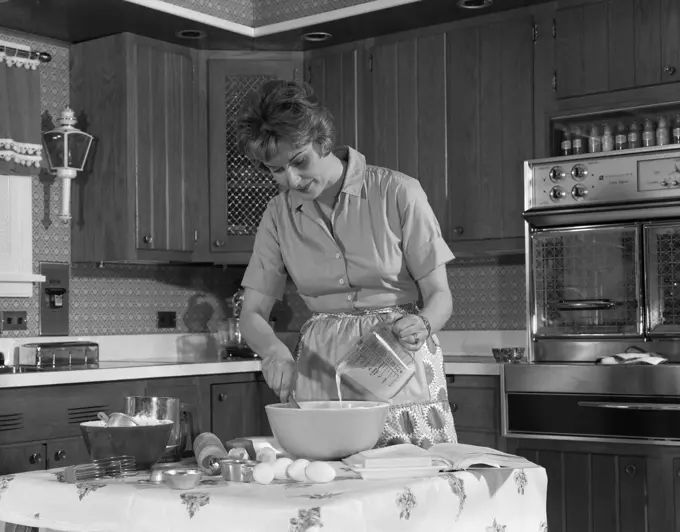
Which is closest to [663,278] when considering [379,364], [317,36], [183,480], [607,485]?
[607,485]

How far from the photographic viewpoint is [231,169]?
4879 mm

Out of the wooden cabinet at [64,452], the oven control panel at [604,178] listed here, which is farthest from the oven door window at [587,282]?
the wooden cabinet at [64,452]

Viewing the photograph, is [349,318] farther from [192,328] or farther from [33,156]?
[192,328]

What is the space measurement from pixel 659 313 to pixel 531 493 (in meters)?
2.29

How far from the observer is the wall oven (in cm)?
Answer: 372

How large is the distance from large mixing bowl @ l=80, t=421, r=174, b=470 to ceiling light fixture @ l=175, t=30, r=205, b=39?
123 inches

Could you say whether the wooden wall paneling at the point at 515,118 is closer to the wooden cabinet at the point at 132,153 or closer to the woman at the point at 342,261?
the wooden cabinet at the point at 132,153

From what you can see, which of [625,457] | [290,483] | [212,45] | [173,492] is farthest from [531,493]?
[212,45]

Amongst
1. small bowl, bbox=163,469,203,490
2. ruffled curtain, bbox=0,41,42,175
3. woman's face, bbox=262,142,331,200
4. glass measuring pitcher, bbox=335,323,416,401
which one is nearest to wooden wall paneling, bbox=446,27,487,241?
ruffled curtain, bbox=0,41,42,175

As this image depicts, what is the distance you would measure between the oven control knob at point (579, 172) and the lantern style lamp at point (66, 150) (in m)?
2.05

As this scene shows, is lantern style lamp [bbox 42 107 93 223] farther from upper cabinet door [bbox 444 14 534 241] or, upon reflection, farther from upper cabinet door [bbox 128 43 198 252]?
upper cabinet door [bbox 444 14 534 241]

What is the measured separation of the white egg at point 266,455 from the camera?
173 cm

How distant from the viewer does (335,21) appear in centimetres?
450

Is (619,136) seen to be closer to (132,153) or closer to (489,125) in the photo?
(489,125)
